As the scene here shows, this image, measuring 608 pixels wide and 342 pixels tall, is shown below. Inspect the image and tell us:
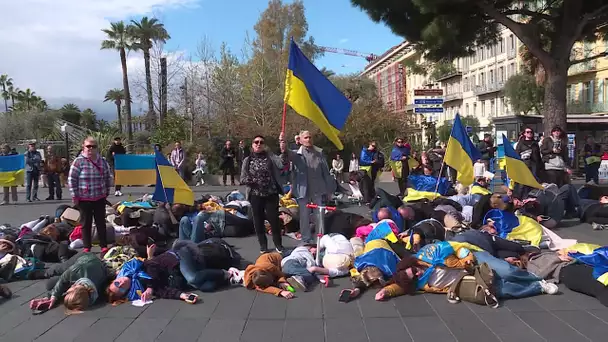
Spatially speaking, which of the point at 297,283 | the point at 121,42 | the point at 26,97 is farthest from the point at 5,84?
the point at 297,283

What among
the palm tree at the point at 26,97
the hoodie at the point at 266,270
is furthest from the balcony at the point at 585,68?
the palm tree at the point at 26,97

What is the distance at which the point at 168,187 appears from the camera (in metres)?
7.71

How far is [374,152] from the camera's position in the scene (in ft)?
38.2

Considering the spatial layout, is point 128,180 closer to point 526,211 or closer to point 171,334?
point 171,334

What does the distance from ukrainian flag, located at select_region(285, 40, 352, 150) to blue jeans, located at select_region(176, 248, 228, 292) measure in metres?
2.13

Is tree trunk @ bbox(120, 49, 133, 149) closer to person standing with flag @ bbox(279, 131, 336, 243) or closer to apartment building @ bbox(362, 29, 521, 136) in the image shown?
apartment building @ bbox(362, 29, 521, 136)

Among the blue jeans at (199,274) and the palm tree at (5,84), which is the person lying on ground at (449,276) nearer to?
the blue jeans at (199,274)

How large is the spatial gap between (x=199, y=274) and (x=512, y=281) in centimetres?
327

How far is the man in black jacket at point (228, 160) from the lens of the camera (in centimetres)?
1731

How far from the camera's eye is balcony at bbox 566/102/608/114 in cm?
3812

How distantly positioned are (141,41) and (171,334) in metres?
33.2

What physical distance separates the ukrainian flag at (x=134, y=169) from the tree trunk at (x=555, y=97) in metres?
10.8

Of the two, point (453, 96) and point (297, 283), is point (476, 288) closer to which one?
point (297, 283)

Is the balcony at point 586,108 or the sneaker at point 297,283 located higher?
the balcony at point 586,108
